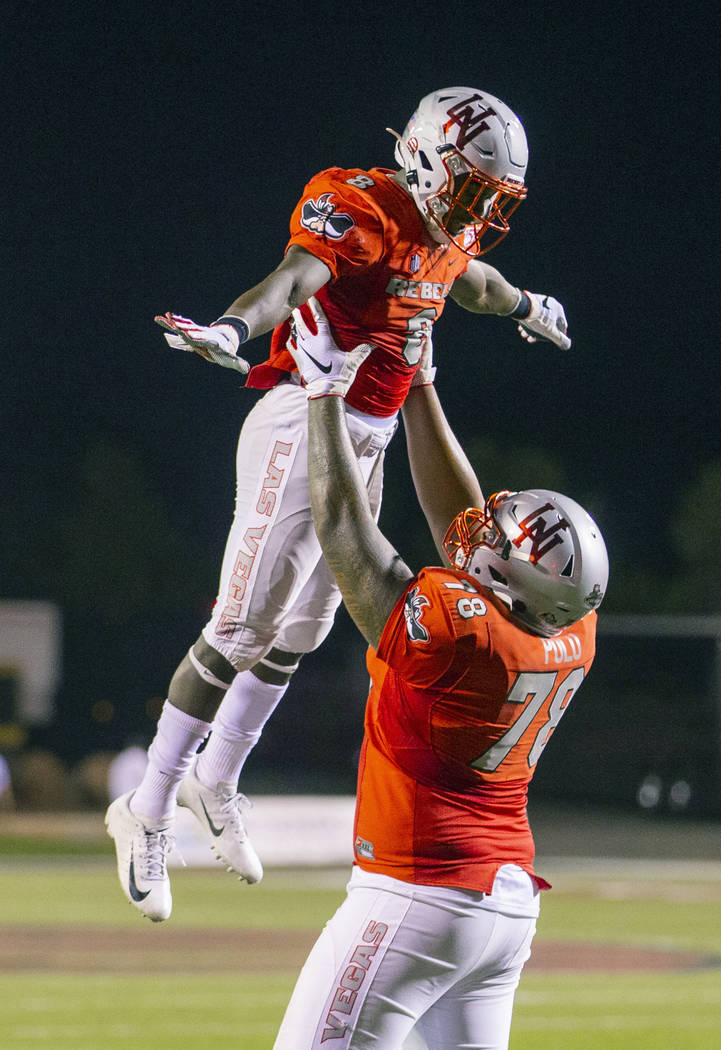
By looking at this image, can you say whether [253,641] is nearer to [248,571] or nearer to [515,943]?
[248,571]

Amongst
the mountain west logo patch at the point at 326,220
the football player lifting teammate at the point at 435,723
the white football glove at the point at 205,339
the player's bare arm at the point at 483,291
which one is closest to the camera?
the white football glove at the point at 205,339

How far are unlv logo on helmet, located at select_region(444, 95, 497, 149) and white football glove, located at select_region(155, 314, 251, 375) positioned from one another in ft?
3.51

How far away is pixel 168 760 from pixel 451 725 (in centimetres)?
100

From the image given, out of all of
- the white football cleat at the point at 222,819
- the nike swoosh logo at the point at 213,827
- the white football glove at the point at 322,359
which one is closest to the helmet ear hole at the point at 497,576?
the white football glove at the point at 322,359

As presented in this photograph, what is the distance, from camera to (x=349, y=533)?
5004 millimetres

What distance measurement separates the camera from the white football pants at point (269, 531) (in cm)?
526

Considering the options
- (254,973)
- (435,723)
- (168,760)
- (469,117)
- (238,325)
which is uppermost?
(469,117)

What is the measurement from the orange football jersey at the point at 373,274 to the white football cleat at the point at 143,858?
1.51m

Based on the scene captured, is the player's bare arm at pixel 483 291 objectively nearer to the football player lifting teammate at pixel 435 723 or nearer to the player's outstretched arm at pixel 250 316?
the football player lifting teammate at pixel 435 723

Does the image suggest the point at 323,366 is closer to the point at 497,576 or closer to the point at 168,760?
the point at 497,576

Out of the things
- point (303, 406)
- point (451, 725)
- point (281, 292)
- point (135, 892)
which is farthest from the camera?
point (135, 892)

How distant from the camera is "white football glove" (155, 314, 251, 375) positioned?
423 centimetres

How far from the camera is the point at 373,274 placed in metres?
5.04

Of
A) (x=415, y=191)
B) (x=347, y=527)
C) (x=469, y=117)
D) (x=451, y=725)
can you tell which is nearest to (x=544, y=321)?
(x=415, y=191)
